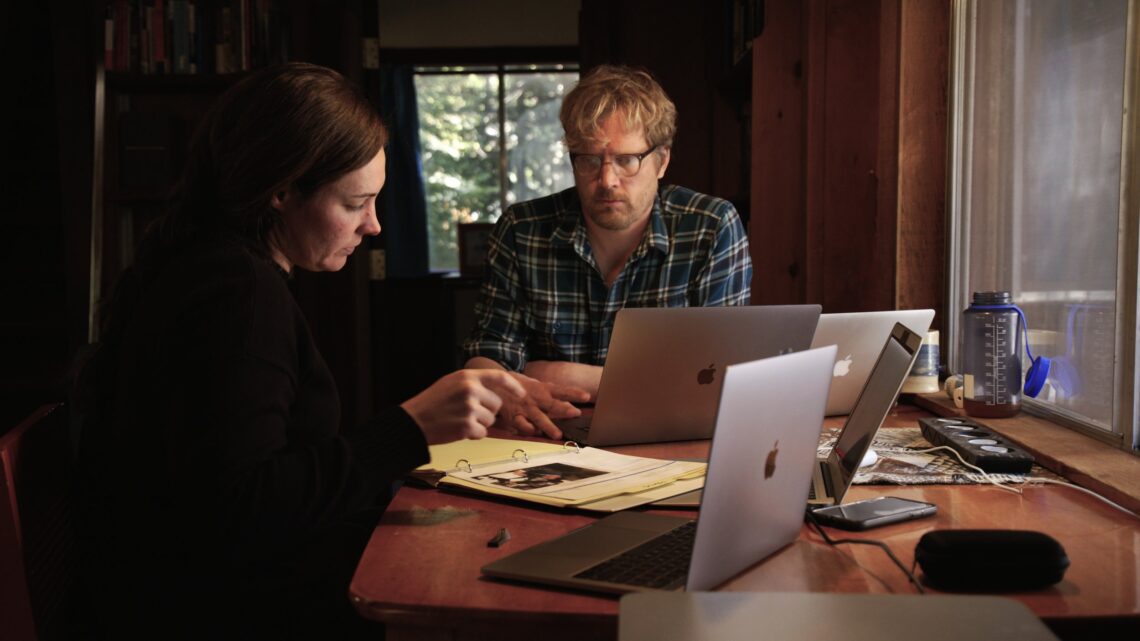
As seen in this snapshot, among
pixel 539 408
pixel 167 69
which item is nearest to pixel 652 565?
pixel 539 408

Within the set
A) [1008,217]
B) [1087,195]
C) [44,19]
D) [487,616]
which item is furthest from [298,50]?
[487,616]

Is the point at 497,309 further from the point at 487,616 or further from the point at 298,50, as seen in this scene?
the point at 298,50

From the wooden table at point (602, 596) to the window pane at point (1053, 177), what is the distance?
437mm

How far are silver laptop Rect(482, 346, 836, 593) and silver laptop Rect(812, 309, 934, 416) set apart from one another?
62 cm

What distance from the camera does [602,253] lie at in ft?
7.55

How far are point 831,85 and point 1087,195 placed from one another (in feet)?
3.03

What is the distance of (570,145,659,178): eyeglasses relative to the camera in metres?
2.15

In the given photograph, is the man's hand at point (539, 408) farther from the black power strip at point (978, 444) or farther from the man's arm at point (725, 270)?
the man's arm at point (725, 270)

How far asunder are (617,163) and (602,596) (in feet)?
4.61

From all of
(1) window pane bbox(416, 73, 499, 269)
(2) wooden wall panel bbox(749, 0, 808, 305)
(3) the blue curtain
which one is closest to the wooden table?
(2) wooden wall panel bbox(749, 0, 808, 305)

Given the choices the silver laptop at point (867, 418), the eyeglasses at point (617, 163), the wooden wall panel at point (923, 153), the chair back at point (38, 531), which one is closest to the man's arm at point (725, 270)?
the eyeglasses at point (617, 163)

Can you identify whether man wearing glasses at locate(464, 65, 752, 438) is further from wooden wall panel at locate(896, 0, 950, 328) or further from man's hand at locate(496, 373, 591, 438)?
man's hand at locate(496, 373, 591, 438)

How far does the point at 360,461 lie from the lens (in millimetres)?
1178

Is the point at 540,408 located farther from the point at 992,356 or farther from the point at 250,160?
the point at 992,356
